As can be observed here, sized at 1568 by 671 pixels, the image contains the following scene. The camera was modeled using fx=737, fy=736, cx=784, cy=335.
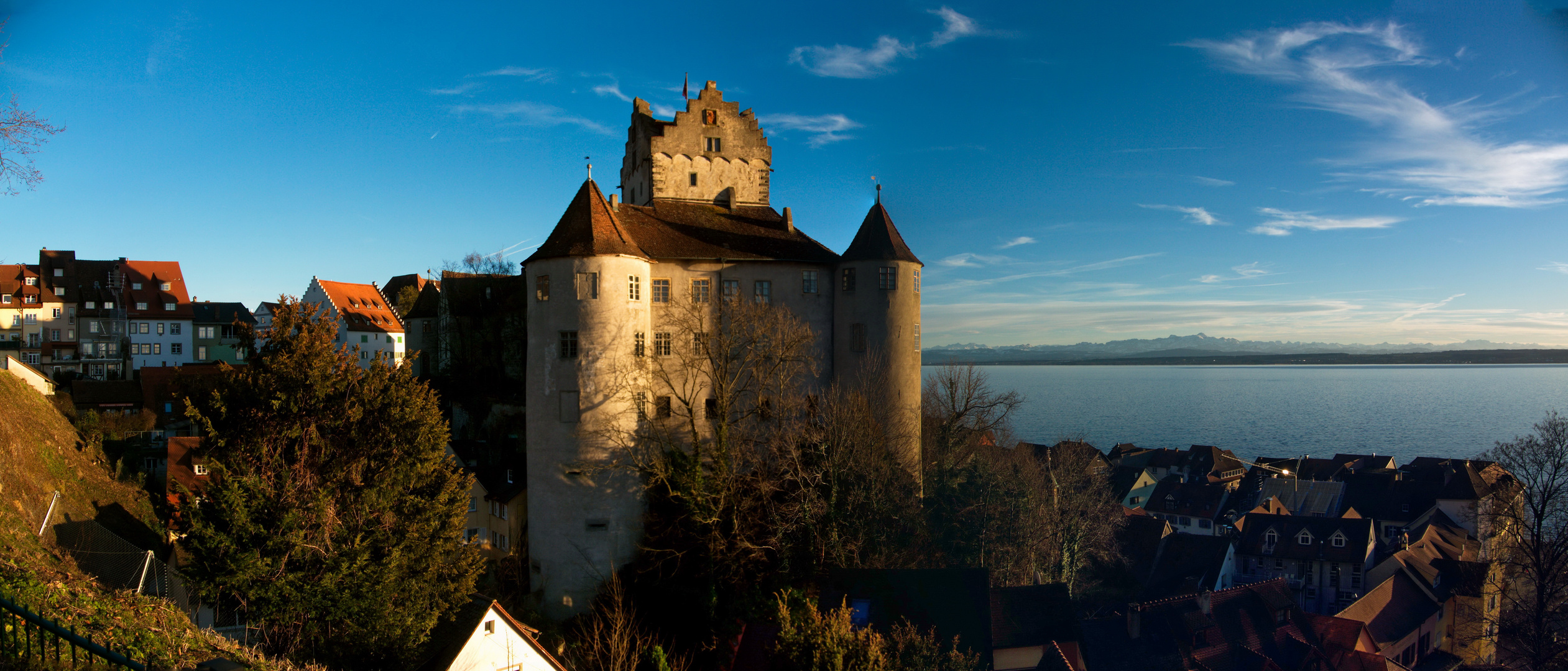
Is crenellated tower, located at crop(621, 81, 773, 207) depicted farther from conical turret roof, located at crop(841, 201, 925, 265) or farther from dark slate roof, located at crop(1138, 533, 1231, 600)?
dark slate roof, located at crop(1138, 533, 1231, 600)

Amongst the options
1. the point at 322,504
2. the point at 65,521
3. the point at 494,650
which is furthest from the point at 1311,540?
the point at 65,521

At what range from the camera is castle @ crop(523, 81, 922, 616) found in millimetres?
24094

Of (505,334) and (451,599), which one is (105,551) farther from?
A: (505,334)

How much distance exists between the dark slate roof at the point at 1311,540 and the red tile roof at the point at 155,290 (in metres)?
70.0

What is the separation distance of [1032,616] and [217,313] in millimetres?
56085

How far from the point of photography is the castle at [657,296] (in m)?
24.1

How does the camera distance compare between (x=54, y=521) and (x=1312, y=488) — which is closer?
(x=54, y=521)

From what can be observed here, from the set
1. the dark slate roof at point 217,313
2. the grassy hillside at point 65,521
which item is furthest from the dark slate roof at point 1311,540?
the dark slate roof at point 217,313

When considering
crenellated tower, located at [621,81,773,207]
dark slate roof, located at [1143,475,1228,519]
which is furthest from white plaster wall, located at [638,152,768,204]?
dark slate roof, located at [1143,475,1228,519]

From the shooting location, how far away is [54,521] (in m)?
20.6

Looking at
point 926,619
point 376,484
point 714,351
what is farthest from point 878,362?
point 376,484

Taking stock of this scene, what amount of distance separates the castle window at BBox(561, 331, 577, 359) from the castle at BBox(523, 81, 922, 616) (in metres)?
0.04

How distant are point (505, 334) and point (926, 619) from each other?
22.8 metres

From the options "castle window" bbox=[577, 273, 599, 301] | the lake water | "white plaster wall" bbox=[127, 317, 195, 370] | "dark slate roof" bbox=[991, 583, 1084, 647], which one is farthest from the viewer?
the lake water
